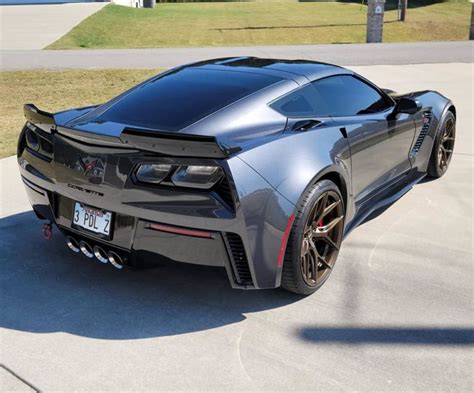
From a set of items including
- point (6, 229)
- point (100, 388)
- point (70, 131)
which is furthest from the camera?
point (6, 229)

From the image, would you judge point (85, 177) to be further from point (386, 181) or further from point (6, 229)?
point (386, 181)

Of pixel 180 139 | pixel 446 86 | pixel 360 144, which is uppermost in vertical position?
pixel 180 139

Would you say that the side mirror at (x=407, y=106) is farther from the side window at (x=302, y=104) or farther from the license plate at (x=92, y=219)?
the license plate at (x=92, y=219)

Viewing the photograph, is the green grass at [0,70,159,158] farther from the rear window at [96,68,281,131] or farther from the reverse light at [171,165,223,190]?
the reverse light at [171,165,223,190]

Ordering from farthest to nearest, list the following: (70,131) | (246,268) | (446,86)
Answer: (446,86)
(70,131)
(246,268)

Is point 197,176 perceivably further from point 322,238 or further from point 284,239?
point 322,238

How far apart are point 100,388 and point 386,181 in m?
2.90

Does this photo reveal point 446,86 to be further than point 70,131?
Yes

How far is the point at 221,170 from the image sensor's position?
3.06m

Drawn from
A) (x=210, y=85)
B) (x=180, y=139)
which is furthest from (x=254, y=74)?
(x=180, y=139)

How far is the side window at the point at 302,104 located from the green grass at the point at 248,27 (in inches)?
707

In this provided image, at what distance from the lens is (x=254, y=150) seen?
325 centimetres

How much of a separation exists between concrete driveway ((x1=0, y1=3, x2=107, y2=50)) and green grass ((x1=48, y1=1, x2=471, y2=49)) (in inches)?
27.5

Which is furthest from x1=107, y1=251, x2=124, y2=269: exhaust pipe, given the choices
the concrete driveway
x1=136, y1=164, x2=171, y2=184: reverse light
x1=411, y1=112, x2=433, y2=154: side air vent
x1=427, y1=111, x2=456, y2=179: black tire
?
the concrete driveway
